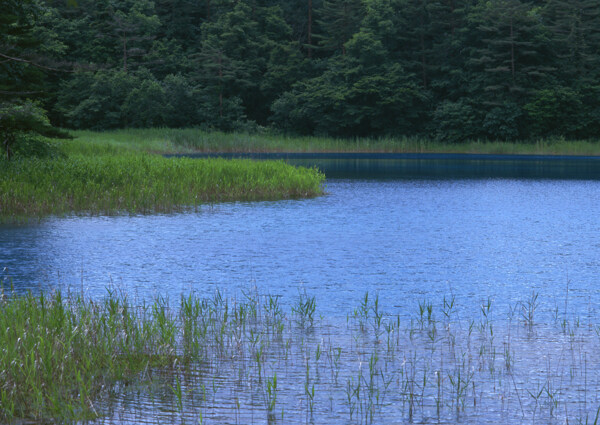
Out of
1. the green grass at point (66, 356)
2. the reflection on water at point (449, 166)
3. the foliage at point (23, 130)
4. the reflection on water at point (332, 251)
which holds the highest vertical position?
the foliage at point (23, 130)

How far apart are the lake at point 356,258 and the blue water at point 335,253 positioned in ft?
0.11

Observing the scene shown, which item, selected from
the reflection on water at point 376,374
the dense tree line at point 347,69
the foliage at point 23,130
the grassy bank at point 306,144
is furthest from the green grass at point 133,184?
the dense tree line at point 347,69

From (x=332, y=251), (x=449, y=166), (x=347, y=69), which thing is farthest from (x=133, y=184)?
(x=347, y=69)

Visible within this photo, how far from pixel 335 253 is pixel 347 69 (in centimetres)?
5410

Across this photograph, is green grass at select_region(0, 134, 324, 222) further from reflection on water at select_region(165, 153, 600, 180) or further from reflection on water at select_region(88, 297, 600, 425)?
reflection on water at select_region(88, 297, 600, 425)

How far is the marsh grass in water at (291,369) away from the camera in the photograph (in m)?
6.84

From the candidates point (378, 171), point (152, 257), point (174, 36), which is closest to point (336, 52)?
point (174, 36)

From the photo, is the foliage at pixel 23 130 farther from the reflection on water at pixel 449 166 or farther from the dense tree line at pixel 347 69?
the dense tree line at pixel 347 69

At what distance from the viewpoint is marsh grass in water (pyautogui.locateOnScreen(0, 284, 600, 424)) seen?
684 centimetres

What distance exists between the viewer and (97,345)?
797cm

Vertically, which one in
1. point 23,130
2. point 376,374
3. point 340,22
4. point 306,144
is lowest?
point 376,374

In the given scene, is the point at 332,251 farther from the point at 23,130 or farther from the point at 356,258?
the point at 23,130

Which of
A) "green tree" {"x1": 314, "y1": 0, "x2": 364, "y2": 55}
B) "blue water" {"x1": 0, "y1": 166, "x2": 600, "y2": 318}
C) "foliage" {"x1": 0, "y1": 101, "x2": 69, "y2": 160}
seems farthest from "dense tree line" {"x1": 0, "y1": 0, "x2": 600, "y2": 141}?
"blue water" {"x1": 0, "y1": 166, "x2": 600, "y2": 318}

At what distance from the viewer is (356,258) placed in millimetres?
15438
